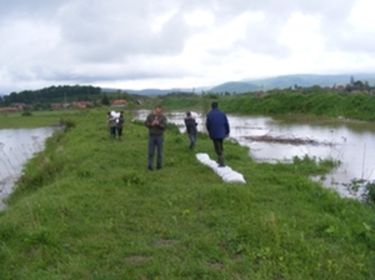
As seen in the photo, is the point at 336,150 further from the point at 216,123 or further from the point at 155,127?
the point at 155,127

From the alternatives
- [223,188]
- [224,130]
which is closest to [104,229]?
[223,188]

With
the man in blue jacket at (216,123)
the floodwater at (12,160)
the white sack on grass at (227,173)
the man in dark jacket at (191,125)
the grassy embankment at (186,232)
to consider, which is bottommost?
the floodwater at (12,160)

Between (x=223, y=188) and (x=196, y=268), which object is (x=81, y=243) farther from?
(x=223, y=188)

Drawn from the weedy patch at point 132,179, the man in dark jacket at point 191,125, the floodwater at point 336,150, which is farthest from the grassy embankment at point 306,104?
the weedy patch at point 132,179

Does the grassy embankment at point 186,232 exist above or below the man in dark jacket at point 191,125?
below

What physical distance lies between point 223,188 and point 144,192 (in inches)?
80.6

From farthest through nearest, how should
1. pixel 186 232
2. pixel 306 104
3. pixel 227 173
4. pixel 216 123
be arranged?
1. pixel 306 104
2. pixel 216 123
3. pixel 227 173
4. pixel 186 232

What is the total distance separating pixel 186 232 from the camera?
876 cm

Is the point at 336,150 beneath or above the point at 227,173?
beneath

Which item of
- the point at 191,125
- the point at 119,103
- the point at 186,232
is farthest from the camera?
the point at 119,103

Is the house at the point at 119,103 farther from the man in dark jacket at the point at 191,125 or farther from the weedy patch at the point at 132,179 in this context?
the weedy patch at the point at 132,179

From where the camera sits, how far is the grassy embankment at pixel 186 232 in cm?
717

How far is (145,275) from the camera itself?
6938mm

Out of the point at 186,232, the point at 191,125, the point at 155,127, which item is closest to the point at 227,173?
the point at 155,127
